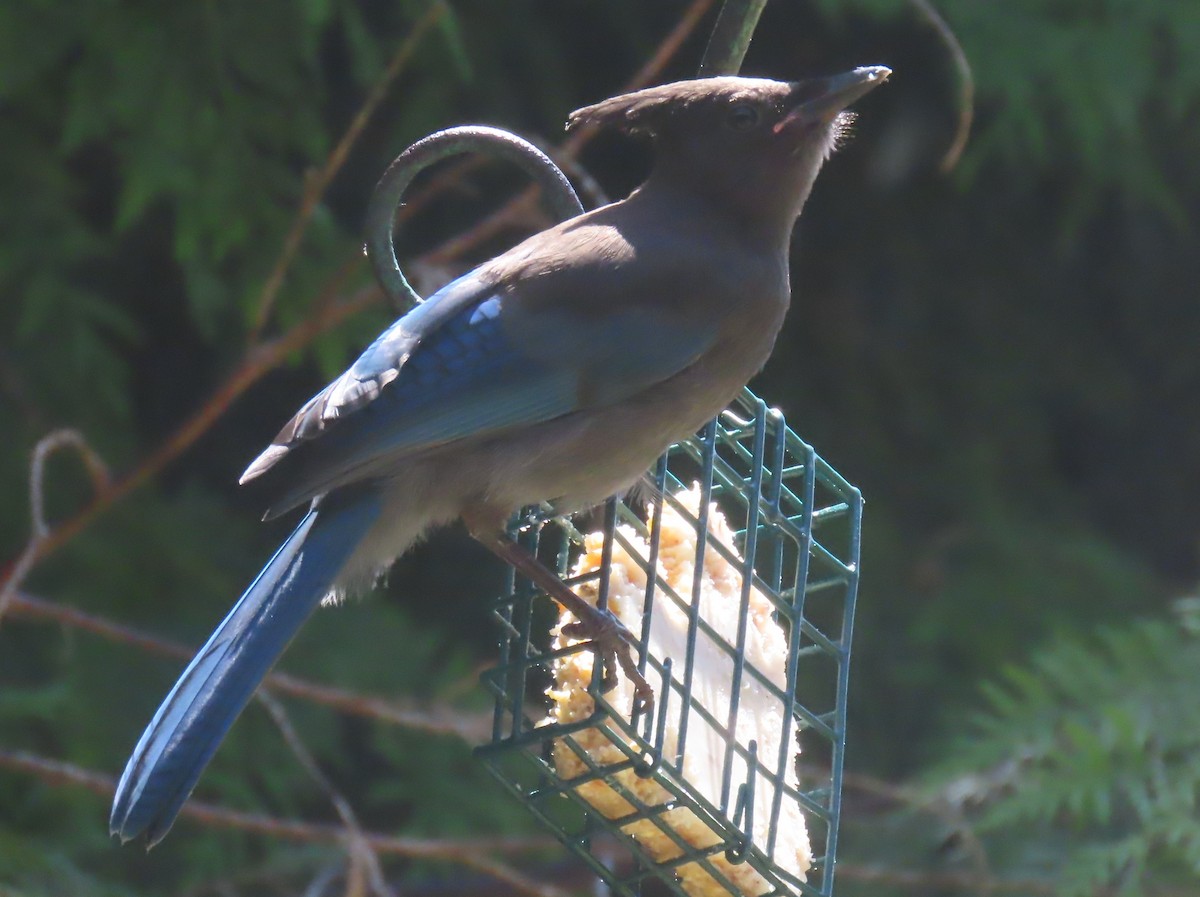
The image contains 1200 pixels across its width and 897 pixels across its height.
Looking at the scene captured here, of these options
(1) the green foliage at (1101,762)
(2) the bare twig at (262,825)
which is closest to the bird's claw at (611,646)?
(2) the bare twig at (262,825)

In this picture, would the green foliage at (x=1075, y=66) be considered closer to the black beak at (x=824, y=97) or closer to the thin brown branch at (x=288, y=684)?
the black beak at (x=824, y=97)

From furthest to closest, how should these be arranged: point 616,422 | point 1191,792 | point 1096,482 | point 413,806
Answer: point 1096,482 → point 413,806 → point 1191,792 → point 616,422

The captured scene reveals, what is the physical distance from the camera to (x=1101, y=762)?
3.93 meters

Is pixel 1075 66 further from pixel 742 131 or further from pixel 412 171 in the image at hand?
pixel 412 171

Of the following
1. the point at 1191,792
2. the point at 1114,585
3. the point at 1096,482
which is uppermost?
the point at 1096,482

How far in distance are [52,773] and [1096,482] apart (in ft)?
14.4

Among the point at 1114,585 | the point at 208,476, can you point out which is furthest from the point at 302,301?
the point at 1114,585

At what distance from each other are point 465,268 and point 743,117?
1.21 meters

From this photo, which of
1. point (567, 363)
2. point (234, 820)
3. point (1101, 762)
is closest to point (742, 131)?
point (567, 363)

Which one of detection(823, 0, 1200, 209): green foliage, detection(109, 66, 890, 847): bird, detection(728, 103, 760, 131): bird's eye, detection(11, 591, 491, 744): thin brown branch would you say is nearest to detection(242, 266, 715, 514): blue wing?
detection(109, 66, 890, 847): bird

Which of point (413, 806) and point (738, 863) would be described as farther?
point (413, 806)

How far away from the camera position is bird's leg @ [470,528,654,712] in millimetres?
2395

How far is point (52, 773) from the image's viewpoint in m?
3.26

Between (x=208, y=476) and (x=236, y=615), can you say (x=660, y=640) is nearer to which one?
(x=236, y=615)
